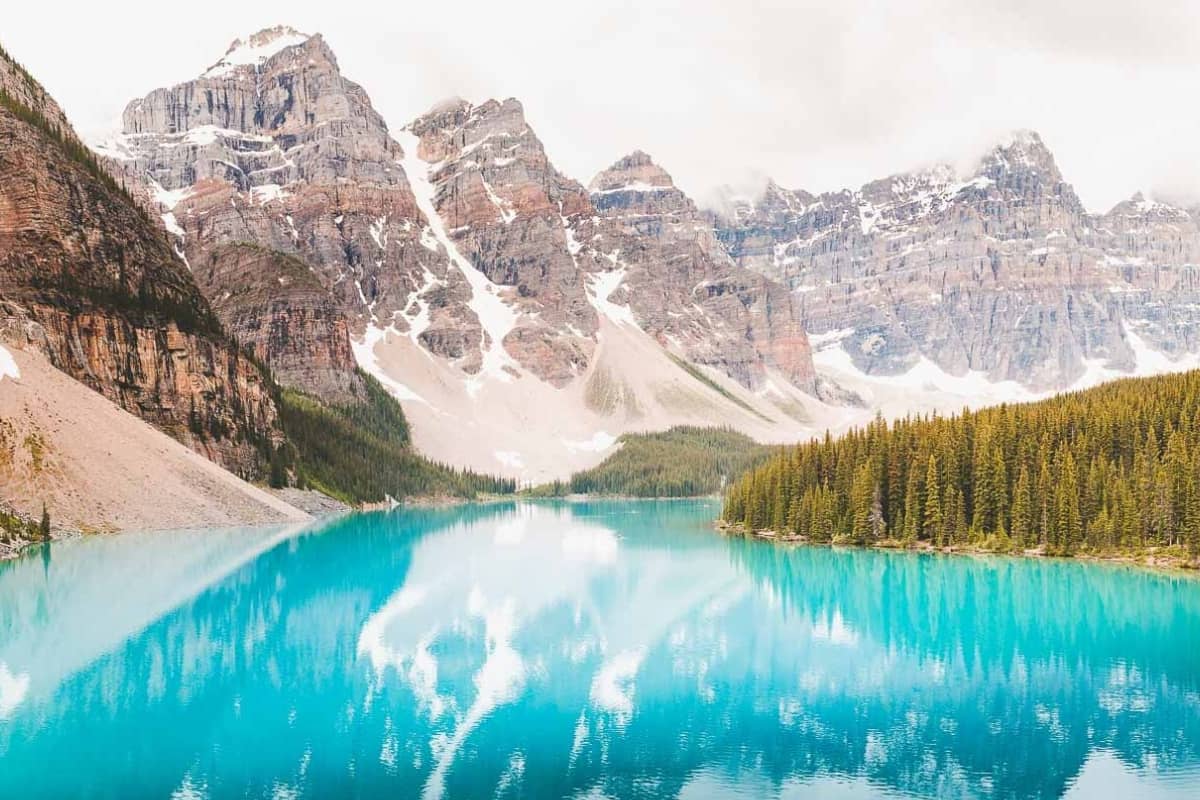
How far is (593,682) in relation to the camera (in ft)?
120

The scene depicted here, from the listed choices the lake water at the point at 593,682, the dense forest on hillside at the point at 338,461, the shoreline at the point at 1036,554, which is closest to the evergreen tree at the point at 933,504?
the shoreline at the point at 1036,554

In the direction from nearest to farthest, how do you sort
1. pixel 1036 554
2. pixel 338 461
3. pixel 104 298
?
pixel 1036 554 < pixel 104 298 < pixel 338 461

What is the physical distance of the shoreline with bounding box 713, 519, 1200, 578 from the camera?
68250 millimetres

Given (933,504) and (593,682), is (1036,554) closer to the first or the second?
(933,504)

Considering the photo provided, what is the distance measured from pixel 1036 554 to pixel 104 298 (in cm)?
9713

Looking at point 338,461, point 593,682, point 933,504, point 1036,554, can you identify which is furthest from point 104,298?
point 593,682

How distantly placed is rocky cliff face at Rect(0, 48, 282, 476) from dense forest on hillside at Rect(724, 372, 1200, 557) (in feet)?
229

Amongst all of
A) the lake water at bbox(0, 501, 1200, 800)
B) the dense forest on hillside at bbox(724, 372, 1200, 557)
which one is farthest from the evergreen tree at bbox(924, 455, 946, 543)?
the lake water at bbox(0, 501, 1200, 800)

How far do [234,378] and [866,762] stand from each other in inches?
4823

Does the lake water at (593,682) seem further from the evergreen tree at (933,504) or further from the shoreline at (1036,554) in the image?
the evergreen tree at (933,504)

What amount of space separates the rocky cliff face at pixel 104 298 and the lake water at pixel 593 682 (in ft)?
166

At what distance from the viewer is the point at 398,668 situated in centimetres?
3856

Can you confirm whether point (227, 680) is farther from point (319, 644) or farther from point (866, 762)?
point (866, 762)

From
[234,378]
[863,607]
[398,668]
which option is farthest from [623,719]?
[234,378]
